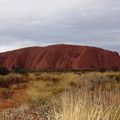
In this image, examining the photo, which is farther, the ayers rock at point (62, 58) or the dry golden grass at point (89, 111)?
the ayers rock at point (62, 58)

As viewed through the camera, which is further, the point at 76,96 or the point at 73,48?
the point at 73,48

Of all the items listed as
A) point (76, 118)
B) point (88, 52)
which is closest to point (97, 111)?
point (76, 118)

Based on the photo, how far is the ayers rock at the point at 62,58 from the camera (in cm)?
10869

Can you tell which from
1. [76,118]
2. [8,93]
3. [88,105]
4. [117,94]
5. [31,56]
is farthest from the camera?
[31,56]

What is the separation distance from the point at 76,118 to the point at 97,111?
443 millimetres

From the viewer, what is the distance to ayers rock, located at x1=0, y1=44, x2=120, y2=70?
109m

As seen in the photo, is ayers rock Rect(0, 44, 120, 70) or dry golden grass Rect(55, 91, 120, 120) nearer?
dry golden grass Rect(55, 91, 120, 120)

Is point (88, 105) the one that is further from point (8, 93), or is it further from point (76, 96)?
point (8, 93)

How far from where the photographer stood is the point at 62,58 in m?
112

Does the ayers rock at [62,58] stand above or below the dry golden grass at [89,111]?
below

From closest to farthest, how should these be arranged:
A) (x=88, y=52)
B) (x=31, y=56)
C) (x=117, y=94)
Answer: (x=117, y=94), (x=88, y=52), (x=31, y=56)

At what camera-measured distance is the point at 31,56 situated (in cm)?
11625

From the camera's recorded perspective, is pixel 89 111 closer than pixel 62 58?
Yes

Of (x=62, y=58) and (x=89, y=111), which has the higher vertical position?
(x=89, y=111)
